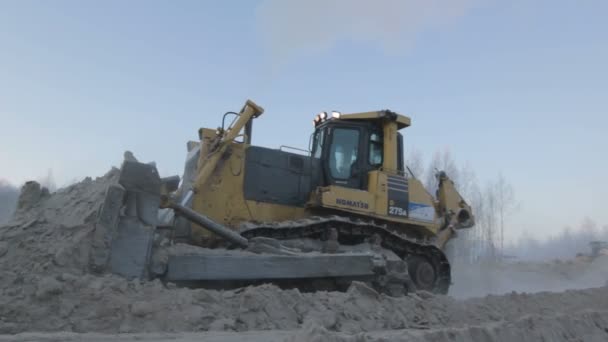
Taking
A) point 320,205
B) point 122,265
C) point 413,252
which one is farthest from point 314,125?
point 122,265

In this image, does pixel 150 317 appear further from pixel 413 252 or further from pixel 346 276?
pixel 413 252

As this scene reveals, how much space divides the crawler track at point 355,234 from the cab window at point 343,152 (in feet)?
3.42

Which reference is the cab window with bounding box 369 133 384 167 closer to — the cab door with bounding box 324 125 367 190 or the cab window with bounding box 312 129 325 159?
the cab door with bounding box 324 125 367 190

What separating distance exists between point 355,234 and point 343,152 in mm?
1570

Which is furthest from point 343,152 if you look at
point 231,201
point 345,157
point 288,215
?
point 231,201

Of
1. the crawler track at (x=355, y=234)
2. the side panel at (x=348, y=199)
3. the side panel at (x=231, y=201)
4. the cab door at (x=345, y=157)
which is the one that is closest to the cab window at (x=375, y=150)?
the cab door at (x=345, y=157)

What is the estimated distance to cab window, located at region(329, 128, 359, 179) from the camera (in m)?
9.03

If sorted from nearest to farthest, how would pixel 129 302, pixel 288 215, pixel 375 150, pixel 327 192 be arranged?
1. pixel 129 302
2. pixel 327 192
3. pixel 288 215
4. pixel 375 150

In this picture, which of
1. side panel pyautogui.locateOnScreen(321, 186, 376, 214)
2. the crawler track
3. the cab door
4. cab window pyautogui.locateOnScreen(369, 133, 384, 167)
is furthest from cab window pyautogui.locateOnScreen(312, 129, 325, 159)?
the crawler track

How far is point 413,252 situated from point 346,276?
2.14 m

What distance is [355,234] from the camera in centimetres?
817

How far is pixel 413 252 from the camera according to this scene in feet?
28.5

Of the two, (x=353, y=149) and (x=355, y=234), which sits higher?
(x=353, y=149)

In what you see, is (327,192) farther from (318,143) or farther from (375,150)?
(375,150)
